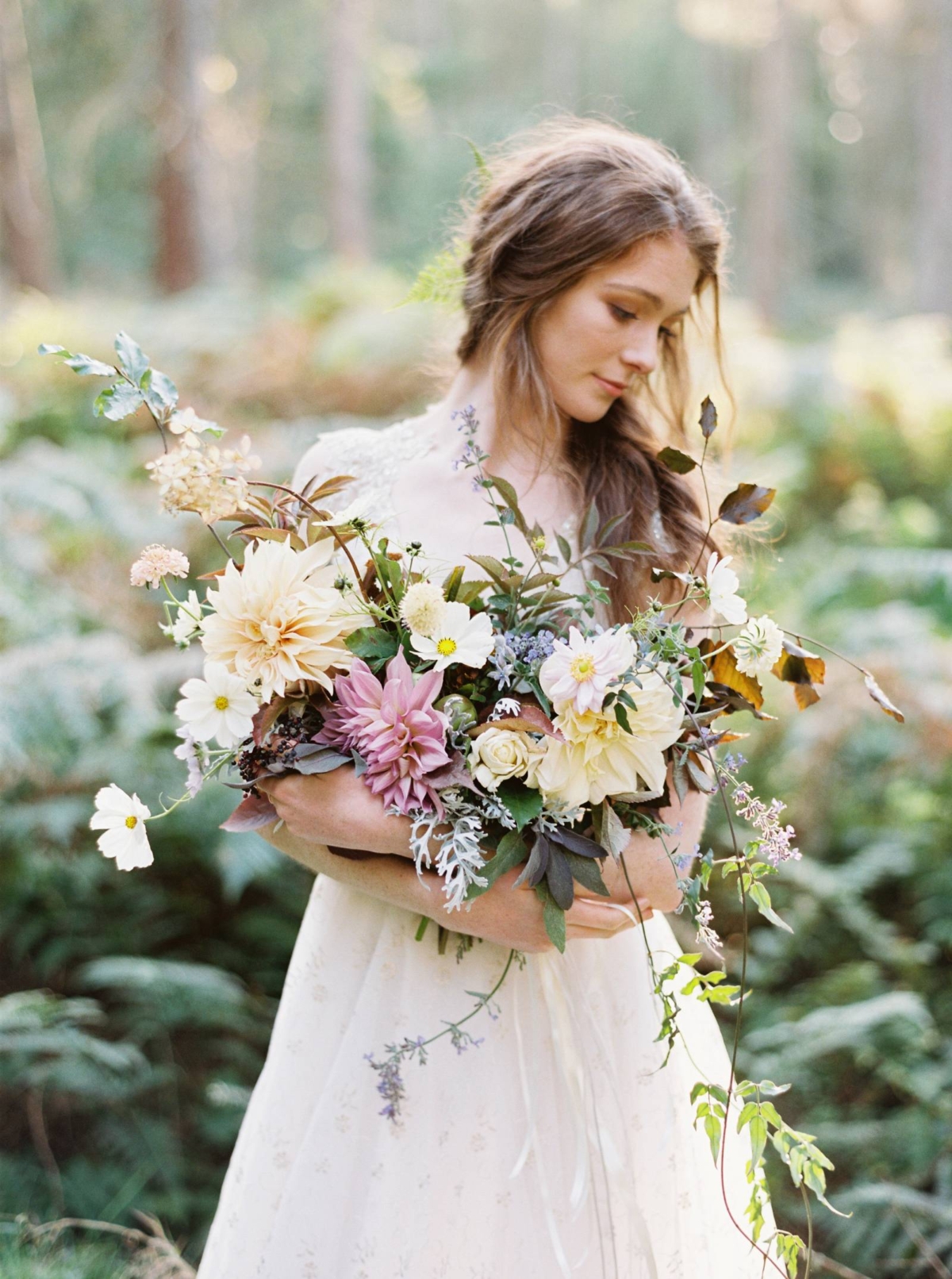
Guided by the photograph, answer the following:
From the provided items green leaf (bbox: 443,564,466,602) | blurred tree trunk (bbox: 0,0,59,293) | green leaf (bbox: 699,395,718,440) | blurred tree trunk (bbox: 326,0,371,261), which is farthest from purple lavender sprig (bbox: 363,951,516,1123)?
blurred tree trunk (bbox: 326,0,371,261)

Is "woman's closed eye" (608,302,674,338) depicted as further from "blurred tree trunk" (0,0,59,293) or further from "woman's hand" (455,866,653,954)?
"blurred tree trunk" (0,0,59,293)

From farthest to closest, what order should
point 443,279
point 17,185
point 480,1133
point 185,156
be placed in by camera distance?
point 185,156, point 17,185, point 443,279, point 480,1133

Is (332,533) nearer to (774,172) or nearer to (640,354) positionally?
(640,354)

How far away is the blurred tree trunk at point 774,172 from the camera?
44.3 feet

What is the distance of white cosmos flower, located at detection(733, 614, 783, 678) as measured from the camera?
1.43 meters

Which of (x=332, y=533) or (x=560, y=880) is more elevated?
(x=332, y=533)

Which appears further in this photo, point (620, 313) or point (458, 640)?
point (620, 313)

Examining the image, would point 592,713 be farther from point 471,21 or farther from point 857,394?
point 471,21

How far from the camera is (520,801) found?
1.41 m

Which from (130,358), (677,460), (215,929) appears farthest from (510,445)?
(215,929)

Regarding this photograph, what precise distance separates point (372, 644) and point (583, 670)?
1.04 feet

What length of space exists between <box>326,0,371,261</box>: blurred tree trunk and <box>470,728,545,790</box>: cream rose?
39.7ft

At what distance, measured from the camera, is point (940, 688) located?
3676mm

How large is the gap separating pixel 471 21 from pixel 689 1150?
117ft
